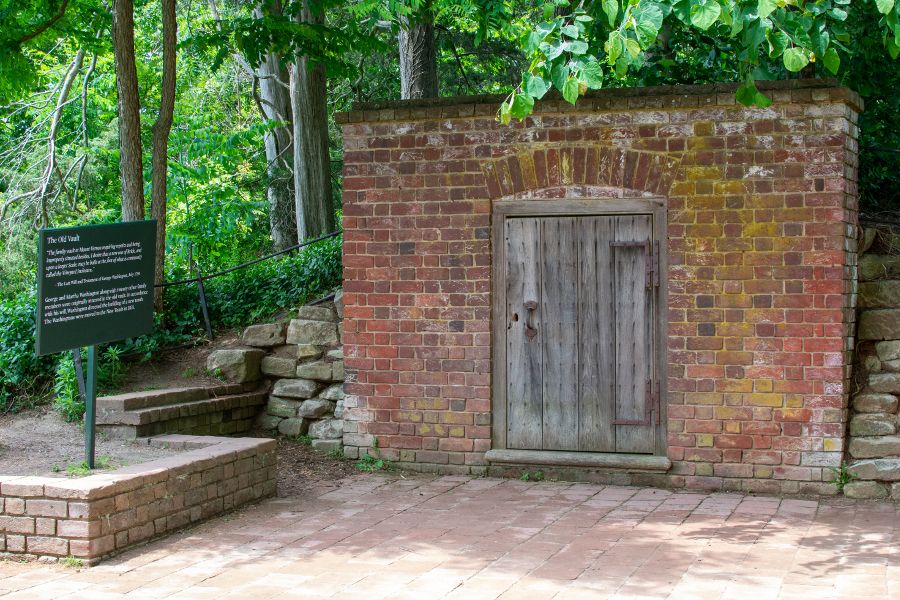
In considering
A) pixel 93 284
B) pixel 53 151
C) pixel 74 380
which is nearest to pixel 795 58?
pixel 93 284

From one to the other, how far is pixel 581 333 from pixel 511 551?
8.23 feet

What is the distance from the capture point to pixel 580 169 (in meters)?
7.74

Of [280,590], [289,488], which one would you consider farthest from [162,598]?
[289,488]

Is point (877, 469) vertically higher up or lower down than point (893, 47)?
lower down

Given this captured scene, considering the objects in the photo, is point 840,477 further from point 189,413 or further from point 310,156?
point 310,156

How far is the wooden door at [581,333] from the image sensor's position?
7.74 m

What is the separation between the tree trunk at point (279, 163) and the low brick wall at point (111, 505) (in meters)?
12.3

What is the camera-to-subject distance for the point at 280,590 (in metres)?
5.04

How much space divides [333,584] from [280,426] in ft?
13.6

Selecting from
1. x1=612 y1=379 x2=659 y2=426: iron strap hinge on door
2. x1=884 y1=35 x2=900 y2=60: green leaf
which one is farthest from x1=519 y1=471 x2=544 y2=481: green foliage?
x1=884 y1=35 x2=900 y2=60: green leaf

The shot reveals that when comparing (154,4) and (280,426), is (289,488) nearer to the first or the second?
(280,426)

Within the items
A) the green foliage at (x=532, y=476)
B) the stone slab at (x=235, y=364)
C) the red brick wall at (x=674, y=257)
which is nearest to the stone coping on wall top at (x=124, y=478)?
the red brick wall at (x=674, y=257)

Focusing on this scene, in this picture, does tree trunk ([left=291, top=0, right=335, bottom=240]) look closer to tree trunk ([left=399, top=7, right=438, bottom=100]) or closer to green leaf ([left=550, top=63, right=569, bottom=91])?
tree trunk ([left=399, top=7, right=438, bottom=100])

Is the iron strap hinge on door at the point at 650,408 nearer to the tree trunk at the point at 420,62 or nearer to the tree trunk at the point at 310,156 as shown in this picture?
the tree trunk at the point at 420,62
